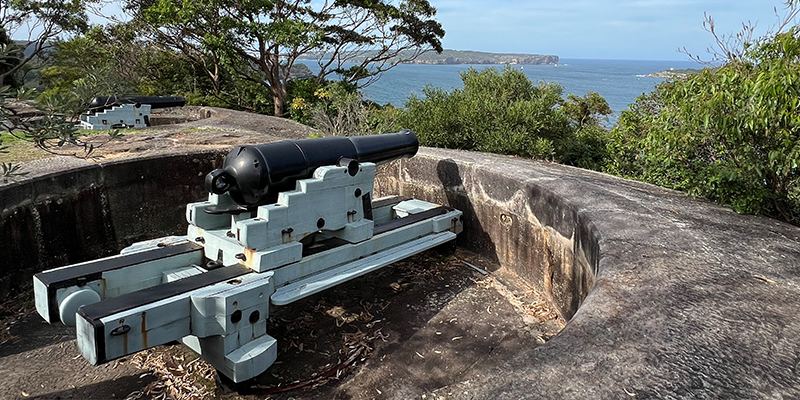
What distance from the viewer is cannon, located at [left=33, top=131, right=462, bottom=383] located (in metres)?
2.87

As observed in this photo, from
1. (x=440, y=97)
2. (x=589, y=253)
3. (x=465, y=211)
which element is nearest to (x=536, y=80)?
(x=440, y=97)

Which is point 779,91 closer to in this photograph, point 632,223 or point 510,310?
point 632,223

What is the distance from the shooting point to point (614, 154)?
287 inches

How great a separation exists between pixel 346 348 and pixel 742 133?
301 cm

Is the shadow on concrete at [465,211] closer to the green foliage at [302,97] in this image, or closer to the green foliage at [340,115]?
the green foliage at [340,115]

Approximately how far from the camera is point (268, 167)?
3.48 m

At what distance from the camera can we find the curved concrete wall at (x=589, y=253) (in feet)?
5.77

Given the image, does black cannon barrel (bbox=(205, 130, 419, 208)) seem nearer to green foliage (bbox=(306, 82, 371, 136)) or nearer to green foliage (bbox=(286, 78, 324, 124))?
green foliage (bbox=(306, 82, 371, 136))

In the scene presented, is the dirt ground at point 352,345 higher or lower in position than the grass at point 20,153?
lower

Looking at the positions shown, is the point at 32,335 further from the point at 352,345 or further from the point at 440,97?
the point at 440,97

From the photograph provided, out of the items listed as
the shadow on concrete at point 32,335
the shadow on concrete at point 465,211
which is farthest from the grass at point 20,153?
the shadow on concrete at point 465,211

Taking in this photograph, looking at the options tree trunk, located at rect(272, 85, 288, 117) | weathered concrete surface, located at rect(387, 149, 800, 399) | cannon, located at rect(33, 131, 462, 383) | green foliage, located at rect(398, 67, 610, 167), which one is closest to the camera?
weathered concrete surface, located at rect(387, 149, 800, 399)

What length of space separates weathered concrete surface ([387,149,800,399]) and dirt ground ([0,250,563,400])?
2.62 feet

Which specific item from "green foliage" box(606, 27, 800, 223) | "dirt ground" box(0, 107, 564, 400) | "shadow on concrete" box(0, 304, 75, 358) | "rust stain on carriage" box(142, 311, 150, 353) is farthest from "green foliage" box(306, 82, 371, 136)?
"rust stain on carriage" box(142, 311, 150, 353)
